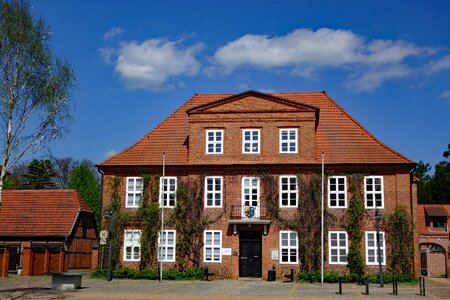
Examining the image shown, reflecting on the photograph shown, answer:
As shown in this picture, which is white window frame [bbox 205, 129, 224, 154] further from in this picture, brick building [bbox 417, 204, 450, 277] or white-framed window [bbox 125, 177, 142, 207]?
brick building [bbox 417, 204, 450, 277]

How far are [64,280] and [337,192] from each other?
650 inches

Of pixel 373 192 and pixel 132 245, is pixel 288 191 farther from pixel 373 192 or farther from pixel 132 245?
pixel 132 245

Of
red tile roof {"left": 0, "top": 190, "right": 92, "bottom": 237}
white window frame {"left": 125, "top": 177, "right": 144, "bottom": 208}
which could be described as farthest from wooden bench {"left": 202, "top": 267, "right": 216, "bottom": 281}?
red tile roof {"left": 0, "top": 190, "right": 92, "bottom": 237}

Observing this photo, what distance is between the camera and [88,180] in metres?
61.3

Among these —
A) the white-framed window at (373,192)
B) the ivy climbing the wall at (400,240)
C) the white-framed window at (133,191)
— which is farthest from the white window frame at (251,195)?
the ivy climbing the wall at (400,240)

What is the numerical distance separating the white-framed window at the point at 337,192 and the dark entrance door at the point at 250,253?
187 inches

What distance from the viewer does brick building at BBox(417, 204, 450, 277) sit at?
49094mm

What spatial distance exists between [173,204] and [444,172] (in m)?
48.4

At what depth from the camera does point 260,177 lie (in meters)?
34.8

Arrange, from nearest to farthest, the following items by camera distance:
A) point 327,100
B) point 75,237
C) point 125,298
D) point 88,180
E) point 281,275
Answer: point 125,298, point 281,275, point 327,100, point 75,237, point 88,180

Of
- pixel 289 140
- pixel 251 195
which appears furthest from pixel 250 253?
pixel 289 140

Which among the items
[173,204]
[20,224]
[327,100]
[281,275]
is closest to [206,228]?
[173,204]

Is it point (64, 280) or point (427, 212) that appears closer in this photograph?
point (64, 280)

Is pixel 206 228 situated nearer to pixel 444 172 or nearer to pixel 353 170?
pixel 353 170
